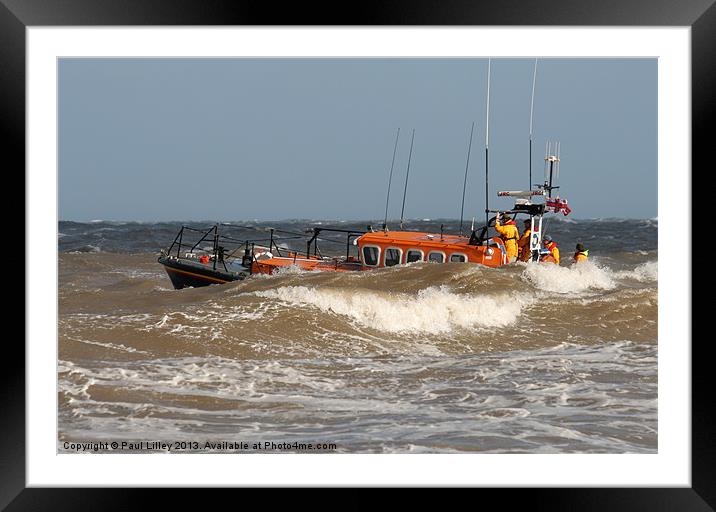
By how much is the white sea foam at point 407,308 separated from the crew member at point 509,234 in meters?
1.86

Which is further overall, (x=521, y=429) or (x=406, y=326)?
(x=406, y=326)

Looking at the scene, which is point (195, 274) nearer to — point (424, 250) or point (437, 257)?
point (424, 250)

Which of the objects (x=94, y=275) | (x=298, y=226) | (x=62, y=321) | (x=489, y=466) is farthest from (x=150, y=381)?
(x=298, y=226)

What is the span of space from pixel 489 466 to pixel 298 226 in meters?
34.9

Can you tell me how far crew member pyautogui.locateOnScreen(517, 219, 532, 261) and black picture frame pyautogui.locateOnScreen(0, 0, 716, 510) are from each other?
895 cm

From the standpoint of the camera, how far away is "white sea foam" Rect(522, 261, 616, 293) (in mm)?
12148

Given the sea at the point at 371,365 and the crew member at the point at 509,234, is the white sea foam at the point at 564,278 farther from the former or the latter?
the crew member at the point at 509,234

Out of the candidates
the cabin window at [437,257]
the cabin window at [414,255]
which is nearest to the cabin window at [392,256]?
the cabin window at [414,255]

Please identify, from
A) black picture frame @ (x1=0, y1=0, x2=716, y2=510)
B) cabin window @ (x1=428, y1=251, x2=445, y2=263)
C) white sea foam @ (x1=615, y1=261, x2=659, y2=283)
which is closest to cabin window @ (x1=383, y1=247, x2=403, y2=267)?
cabin window @ (x1=428, y1=251, x2=445, y2=263)

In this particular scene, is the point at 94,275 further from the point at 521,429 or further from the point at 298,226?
the point at 298,226

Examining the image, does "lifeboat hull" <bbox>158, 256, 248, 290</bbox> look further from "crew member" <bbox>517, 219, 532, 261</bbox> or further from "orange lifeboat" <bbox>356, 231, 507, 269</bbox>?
"crew member" <bbox>517, 219, 532, 261</bbox>

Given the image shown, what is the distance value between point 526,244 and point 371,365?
20.1ft
